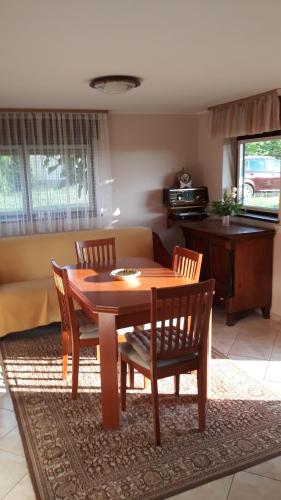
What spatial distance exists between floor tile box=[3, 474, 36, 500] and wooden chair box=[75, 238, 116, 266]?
1763 mm

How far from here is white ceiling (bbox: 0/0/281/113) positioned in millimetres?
1672

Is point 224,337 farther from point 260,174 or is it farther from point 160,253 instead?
point 260,174

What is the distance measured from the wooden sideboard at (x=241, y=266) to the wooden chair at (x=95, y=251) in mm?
1044

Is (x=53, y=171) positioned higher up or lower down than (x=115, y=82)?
lower down

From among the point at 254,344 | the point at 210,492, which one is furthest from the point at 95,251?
the point at 210,492

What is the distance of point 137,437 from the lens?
2268mm

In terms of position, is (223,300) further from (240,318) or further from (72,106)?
(72,106)

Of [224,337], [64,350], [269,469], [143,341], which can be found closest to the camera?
[269,469]

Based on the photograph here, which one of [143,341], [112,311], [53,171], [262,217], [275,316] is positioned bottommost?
[275,316]

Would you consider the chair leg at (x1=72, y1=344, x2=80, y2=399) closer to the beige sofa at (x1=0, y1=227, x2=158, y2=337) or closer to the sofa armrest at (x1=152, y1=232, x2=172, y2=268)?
the beige sofa at (x1=0, y1=227, x2=158, y2=337)

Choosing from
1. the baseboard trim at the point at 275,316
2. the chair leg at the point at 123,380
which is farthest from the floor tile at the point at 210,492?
the baseboard trim at the point at 275,316

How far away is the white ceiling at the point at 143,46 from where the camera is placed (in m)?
1.67

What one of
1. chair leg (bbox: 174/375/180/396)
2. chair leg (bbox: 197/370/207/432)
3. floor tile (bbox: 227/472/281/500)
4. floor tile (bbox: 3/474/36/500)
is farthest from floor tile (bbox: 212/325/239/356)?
floor tile (bbox: 3/474/36/500)

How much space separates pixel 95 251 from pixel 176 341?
Result: 165 centimetres
